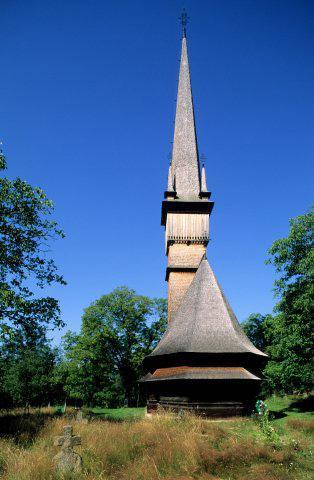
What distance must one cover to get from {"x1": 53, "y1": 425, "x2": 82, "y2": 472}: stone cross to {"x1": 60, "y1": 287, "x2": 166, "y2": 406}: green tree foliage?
28.1 meters

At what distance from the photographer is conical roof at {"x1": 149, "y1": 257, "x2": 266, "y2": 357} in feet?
59.9

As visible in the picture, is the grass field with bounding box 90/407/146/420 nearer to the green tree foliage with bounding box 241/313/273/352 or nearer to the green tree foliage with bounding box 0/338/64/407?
the green tree foliage with bounding box 0/338/64/407

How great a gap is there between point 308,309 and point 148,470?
17.6 m

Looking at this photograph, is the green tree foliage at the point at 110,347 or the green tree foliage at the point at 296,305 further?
the green tree foliage at the point at 110,347

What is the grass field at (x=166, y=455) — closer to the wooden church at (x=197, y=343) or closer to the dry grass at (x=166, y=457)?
the dry grass at (x=166, y=457)

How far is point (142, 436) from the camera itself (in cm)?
1055

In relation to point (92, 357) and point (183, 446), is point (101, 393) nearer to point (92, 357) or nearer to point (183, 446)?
point (92, 357)

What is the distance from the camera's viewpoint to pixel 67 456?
27.7 feet

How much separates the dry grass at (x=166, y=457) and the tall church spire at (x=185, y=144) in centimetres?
2106

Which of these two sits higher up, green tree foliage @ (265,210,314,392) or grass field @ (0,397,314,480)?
green tree foliage @ (265,210,314,392)

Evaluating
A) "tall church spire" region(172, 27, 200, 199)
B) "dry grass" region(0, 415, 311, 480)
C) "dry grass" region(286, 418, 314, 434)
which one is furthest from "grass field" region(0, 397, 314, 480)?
"tall church spire" region(172, 27, 200, 199)

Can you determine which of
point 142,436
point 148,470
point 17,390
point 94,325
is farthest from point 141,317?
point 148,470

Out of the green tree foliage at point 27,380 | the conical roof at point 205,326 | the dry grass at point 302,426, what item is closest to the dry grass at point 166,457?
the dry grass at point 302,426

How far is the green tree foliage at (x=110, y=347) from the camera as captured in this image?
3656 centimetres
